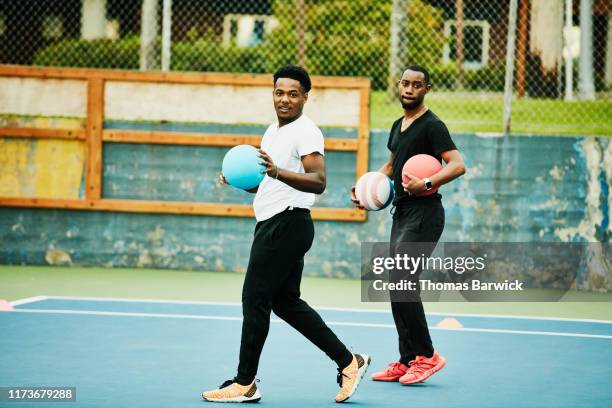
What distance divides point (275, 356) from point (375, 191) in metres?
1.57

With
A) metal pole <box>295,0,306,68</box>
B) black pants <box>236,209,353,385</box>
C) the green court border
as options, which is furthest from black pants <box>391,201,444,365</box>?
metal pole <box>295,0,306,68</box>

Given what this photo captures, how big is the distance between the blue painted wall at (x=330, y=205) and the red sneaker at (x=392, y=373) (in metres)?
5.50

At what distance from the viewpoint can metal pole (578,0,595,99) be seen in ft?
48.8

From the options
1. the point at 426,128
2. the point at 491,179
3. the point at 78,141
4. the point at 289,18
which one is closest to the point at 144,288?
the point at 78,141

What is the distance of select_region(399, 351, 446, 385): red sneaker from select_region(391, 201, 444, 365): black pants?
1.9 inches

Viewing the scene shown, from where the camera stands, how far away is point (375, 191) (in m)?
7.59

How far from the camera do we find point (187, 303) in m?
10.8

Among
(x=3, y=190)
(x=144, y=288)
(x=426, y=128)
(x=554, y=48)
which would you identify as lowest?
(x=144, y=288)

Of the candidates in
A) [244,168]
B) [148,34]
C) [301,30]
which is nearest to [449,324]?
[244,168]

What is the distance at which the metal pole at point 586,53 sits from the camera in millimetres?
14867

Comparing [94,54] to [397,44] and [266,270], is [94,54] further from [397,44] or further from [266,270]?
[266,270]

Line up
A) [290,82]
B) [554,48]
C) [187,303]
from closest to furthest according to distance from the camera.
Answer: [290,82], [187,303], [554,48]

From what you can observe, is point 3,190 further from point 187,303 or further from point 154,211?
point 187,303

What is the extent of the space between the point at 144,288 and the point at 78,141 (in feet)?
8.33
